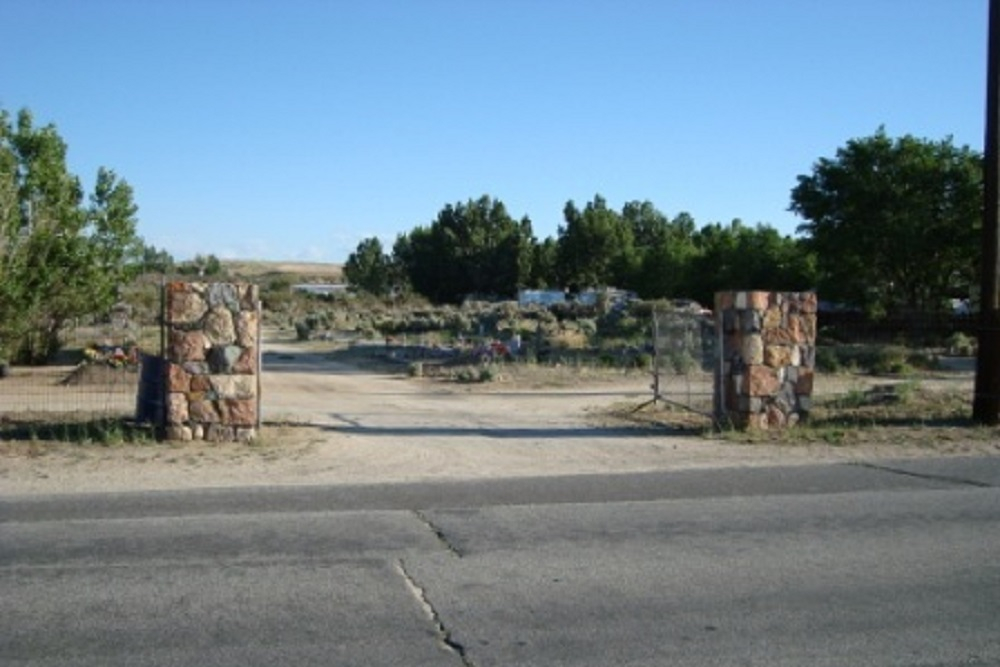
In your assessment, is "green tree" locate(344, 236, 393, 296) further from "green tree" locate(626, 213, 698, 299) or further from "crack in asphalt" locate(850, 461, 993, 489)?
"crack in asphalt" locate(850, 461, 993, 489)

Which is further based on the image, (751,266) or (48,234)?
(751,266)

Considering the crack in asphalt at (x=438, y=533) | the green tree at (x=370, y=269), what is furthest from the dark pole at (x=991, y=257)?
the green tree at (x=370, y=269)

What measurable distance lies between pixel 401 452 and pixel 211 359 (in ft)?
8.99

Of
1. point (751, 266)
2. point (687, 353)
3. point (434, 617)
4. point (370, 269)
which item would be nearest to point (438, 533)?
point (434, 617)

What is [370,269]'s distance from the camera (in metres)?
112

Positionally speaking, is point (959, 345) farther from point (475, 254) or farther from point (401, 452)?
point (475, 254)

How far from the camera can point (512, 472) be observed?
1199 cm

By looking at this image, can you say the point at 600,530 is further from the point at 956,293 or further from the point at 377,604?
the point at 956,293

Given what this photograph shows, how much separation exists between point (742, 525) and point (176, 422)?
7771 millimetres

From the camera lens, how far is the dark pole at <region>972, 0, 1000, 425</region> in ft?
51.3

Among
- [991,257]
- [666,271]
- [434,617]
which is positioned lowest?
[434,617]

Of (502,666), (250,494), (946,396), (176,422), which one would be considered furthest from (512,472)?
(946,396)

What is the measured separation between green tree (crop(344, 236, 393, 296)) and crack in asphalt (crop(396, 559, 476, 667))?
323ft

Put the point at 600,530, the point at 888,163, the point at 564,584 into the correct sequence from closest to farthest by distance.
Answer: the point at 564,584, the point at 600,530, the point at 888,163
